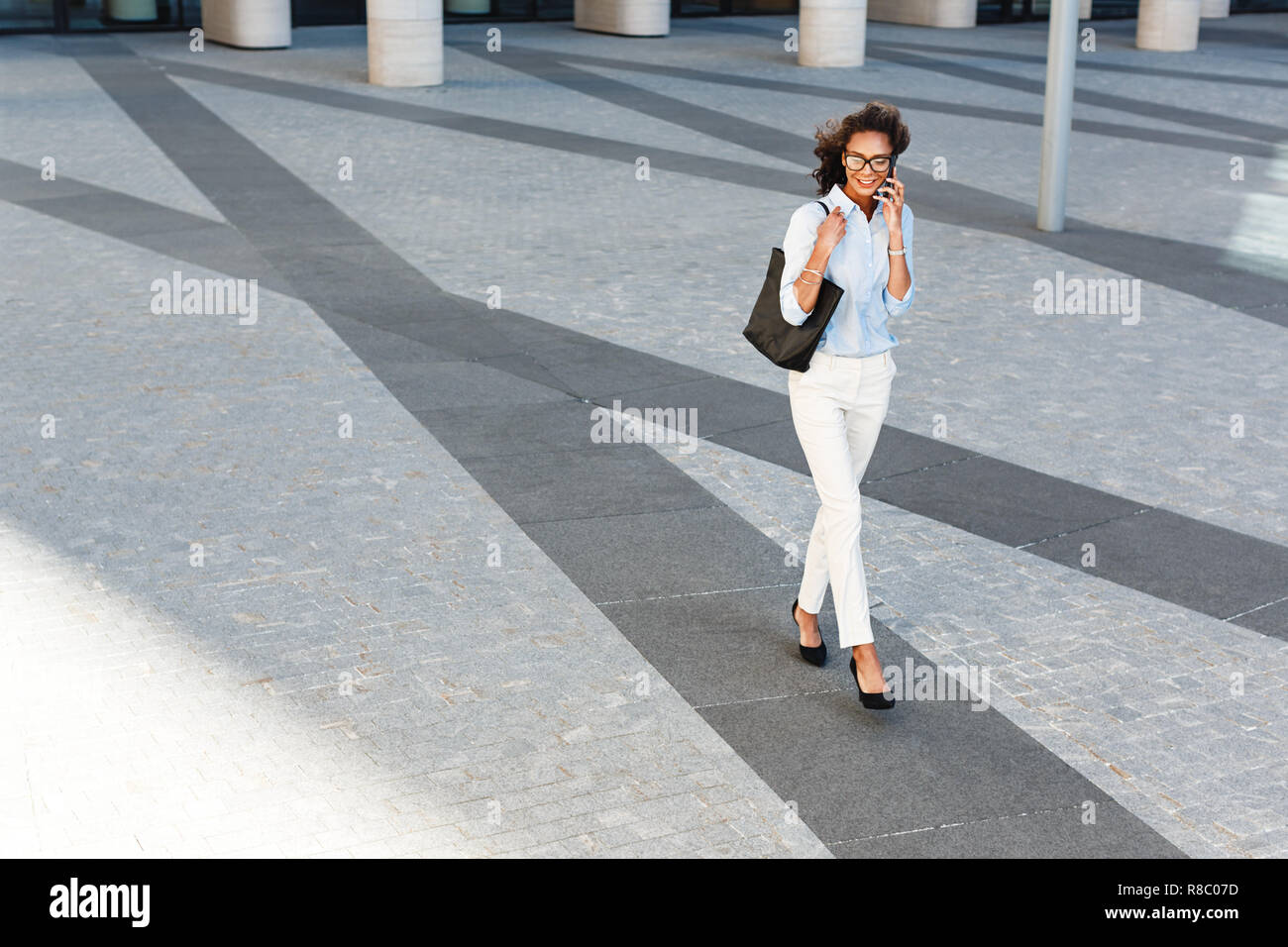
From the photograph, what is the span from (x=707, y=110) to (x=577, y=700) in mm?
16996

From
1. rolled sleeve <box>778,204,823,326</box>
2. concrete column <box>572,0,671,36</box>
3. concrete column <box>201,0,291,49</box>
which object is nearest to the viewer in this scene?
rolled sleeve <box>778,204,823,326</box>

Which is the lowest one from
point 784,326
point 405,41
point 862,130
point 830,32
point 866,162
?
point 784,326

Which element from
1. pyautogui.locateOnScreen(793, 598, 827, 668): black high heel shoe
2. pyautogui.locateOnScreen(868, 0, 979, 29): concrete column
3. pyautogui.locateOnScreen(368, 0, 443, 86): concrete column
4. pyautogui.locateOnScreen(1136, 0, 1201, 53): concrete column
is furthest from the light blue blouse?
pyautogui.locateOnScreen(868, 0, 979, 29): concrete column

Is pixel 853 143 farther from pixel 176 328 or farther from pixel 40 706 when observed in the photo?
pixel 176 328

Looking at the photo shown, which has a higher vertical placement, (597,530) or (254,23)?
(254,23)

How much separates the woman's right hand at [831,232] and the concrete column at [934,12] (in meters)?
31.6

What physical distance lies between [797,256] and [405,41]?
1930 centimetres

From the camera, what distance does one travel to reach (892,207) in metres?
5.62

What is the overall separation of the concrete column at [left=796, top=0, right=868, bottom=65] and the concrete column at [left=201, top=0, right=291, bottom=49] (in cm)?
980

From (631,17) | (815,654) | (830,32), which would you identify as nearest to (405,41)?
(830,32)

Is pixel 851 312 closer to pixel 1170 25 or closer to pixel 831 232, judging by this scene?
pixel 831 232

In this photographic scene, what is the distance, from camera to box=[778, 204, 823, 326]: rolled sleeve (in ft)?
18.6

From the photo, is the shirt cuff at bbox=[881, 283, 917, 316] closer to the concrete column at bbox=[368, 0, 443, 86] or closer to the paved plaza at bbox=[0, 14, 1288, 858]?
the paved plaza at bbox=[0, 14, 1288, 858]
